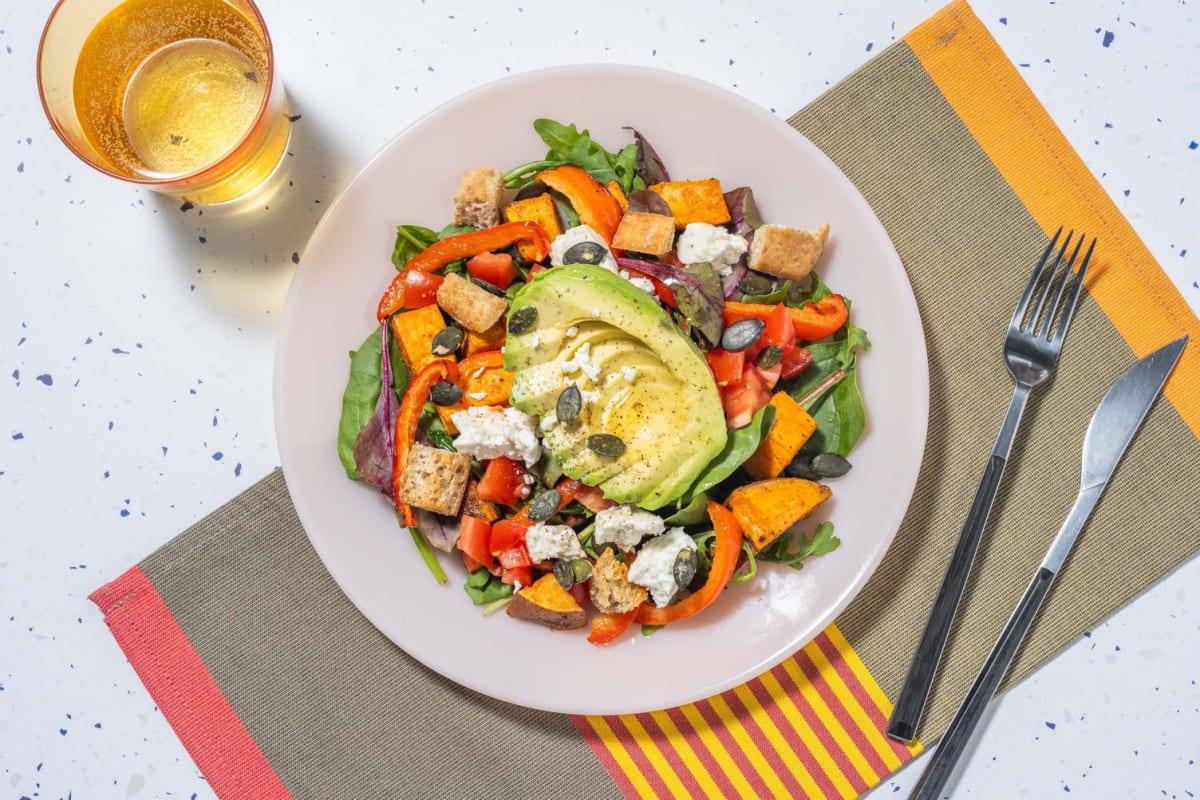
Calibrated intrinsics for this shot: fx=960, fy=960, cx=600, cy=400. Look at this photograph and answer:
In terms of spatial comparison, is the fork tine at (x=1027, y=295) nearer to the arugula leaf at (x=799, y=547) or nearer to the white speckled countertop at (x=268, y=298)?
the white speckled countertop at (x=268, y=298)

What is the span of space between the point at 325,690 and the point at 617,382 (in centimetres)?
125

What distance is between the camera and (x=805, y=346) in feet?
8.11

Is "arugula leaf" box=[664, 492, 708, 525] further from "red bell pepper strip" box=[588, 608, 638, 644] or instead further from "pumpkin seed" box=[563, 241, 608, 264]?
"pumpkin seed" box=[563, 241, 608, 264]

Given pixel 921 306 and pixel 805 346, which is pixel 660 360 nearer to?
Result: pixel 805 346

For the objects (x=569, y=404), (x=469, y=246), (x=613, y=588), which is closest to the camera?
(x=569, y=404)

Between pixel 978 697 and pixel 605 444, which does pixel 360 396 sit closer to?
pixel 605 444

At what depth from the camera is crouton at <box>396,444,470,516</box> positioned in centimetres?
229

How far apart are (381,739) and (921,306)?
194 centimetres

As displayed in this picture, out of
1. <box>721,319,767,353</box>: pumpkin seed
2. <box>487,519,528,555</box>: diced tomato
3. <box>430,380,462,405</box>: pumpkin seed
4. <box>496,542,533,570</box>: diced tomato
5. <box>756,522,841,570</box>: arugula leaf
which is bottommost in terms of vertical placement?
<box>756,522,841,570</box>: arugula leaf

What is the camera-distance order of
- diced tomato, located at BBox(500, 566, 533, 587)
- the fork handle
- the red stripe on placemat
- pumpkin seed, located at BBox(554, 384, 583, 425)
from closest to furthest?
pumpkin seed, located at BBox(554, 384, 583, 425) → diced tomato, located at BBox(500, 566, 533, 587) → the fork handle → the red stripe on placemat

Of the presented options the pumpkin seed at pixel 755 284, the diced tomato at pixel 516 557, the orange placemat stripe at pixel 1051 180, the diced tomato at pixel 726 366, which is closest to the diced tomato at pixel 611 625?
the diced tomato at pixel 516 557

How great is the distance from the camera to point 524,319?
Answer: 222 cm

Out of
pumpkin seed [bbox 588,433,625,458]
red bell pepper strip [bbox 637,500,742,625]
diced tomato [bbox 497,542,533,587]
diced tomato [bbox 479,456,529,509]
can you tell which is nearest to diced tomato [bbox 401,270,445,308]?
diced tomato [bbox 479,456,529,509]

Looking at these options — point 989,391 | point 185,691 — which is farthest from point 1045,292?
point 185,691
